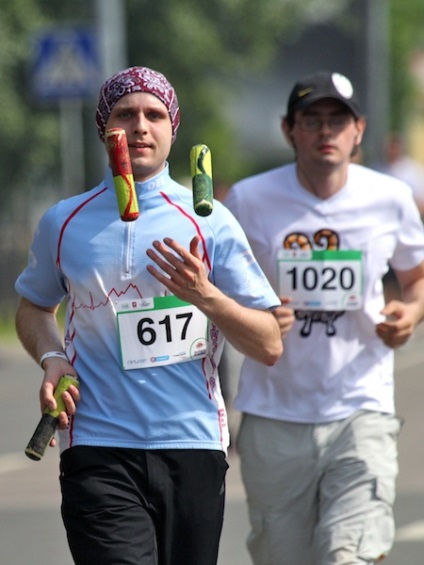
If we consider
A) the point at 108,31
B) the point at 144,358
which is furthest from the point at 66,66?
the point at 144,358

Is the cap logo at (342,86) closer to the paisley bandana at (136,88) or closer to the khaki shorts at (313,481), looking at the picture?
the khaki shorts at (313,481)

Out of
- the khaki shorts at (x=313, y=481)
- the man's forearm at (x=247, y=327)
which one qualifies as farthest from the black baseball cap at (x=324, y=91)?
the man's forearm at (x=247, y=327)

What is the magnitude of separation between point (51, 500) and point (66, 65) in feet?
34.6

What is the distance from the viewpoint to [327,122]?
5656 mm

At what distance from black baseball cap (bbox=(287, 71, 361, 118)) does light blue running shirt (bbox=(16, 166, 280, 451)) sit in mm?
1255

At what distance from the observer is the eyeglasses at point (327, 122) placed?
5.66 metres

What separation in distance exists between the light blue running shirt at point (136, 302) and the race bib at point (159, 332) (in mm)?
12

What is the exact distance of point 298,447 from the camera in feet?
18.3

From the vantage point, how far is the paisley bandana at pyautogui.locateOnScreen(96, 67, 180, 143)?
174 inches

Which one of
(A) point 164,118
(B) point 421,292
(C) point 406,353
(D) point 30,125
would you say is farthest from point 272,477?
(D) point 30,125

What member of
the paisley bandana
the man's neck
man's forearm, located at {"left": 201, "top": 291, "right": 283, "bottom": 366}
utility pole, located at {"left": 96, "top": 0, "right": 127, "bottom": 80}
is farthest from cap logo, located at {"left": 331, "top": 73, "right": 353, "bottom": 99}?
utility pole, located at {"left": 96, "top": 0, "right": 127, "bottom": 80}

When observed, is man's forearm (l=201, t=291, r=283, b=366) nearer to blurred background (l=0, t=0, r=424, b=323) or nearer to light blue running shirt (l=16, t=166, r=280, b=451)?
light blue running shirt (l=16, t=166, r=280, b=451)

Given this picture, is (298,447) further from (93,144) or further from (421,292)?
(93,144)

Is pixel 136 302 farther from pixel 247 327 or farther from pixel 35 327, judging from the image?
pixel 35 327
